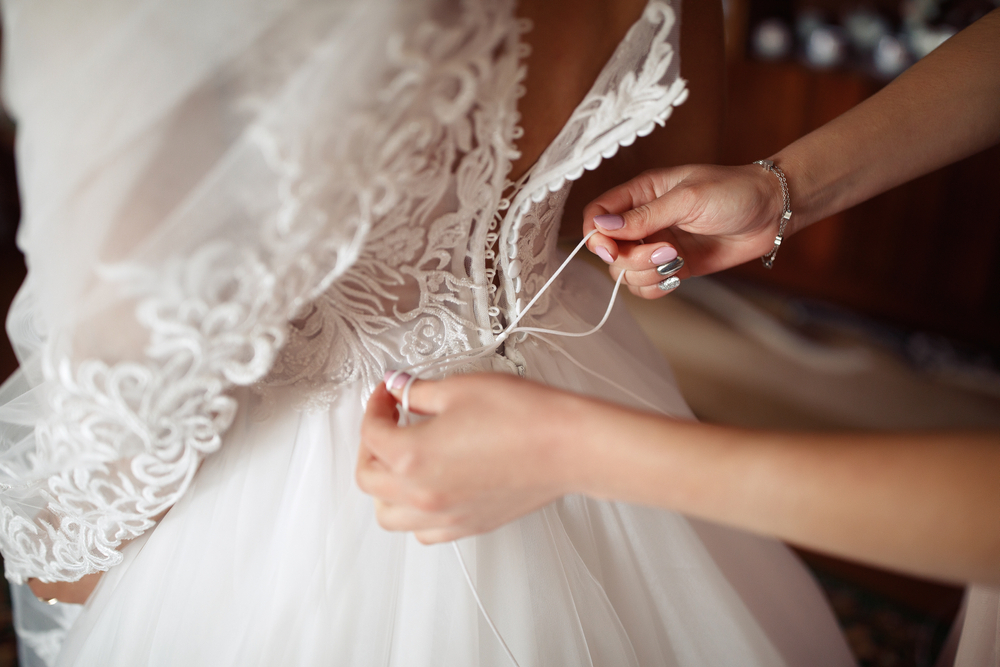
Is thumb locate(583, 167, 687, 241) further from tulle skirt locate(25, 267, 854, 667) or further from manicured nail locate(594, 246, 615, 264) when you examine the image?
tulle skirt locate(25, 267, 854, 667)

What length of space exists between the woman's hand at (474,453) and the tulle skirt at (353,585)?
135mm

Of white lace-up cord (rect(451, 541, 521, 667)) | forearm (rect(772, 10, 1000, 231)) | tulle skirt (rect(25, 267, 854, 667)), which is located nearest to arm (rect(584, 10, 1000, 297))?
forearm (rect(772, 10, 1000, 231))

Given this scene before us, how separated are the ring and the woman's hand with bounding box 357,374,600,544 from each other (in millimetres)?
244

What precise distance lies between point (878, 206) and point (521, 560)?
2325 millimetres

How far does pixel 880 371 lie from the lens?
236 cm

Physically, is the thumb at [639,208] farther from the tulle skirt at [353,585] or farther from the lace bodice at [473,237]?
the tulle skirt at [353,585]

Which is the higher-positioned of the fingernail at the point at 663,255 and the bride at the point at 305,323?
the bride at the point at 305,323

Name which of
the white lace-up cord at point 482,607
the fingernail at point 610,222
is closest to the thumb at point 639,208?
the fingernail at point 610,222

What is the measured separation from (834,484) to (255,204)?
1.43 ft

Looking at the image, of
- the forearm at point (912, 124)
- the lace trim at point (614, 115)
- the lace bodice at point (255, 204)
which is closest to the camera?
the lace bodice at point (255, 204)

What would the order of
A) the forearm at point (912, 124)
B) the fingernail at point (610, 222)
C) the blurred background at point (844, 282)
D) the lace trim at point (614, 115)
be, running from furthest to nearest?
1. the blurred background at point (844, 282)
2. the forearm at point (912, 124)
3. the fingernail at point (610, 222)
4. the lace trim at point (614, 115)

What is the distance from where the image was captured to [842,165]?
0.74 metres

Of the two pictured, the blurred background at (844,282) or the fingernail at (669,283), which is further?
the blurred background at (844,282)

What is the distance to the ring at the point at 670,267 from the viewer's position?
645 millimetres
